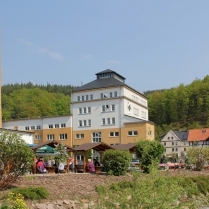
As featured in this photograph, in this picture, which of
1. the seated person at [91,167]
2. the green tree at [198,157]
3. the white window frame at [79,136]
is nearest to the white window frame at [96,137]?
the white window frame at [79,136]

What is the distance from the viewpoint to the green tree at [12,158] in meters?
17.0

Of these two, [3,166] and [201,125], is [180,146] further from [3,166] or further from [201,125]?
[3,166]

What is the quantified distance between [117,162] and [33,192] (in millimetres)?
8974

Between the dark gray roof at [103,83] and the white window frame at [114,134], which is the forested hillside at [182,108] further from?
the white window frame at [114,134]

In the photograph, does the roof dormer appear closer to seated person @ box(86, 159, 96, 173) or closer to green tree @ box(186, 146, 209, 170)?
green tree @ box(186, 146, 209, 170)

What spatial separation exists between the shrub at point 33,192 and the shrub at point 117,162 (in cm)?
825

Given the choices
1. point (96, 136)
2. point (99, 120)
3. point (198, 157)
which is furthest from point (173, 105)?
point (198, 157)

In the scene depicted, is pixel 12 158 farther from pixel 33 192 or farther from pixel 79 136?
pixel 79 136

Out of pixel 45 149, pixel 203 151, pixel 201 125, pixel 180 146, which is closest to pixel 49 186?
pixel 45 149

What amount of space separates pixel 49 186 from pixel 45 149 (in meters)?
12.3

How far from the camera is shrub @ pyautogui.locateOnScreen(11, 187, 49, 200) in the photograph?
15.9 meters

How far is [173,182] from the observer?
1012 centimetres

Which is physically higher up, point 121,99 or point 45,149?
point 121,99

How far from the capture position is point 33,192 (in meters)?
16.2
